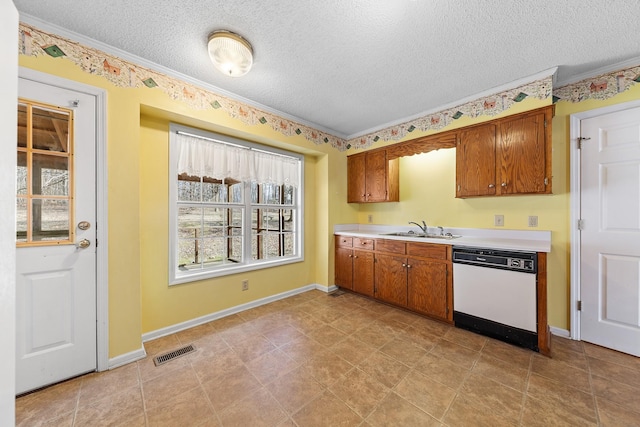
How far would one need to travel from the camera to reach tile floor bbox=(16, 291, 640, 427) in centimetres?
142

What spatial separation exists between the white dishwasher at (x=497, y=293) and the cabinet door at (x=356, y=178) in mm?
1647

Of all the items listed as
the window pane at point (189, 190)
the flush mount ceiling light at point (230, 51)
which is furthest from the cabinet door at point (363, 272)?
the flush mount ceiling light at point (230, 51)

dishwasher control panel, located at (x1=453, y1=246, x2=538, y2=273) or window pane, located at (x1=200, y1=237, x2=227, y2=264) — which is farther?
window pane, located at (x1=200, y1=237, x2=227, y2=264)

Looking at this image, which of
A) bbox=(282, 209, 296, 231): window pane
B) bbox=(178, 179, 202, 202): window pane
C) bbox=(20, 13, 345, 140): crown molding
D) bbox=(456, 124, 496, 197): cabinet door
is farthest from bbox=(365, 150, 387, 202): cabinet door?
bbox=(178, 179, 202, 202): window pane

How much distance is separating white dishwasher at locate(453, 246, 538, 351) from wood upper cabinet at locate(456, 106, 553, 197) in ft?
2.21

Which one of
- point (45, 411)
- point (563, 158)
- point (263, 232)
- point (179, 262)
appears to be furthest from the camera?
point (263, 232)

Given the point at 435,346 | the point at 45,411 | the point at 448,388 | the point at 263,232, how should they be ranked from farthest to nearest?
the point at 263,232
the point at 435,346
the point at 448,388
the point at 45,411

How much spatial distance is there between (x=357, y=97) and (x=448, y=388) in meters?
2.76

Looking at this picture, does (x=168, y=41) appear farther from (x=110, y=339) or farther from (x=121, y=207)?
(x=110, y=339)

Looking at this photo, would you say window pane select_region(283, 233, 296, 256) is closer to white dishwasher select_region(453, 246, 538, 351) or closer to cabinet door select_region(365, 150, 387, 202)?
cabinet door select_region(365, 150, 387, 202)

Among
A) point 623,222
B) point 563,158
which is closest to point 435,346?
point 623,222

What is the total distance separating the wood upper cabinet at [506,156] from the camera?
221cm

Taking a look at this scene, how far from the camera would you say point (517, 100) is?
234 cm

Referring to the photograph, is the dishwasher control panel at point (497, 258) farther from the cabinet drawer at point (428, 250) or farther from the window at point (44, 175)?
the window at point (44, 175)
